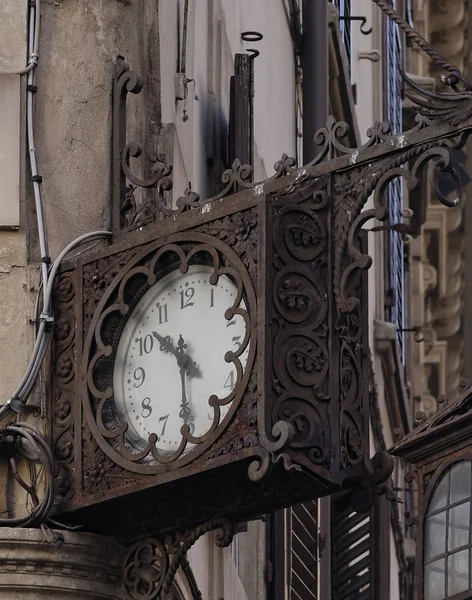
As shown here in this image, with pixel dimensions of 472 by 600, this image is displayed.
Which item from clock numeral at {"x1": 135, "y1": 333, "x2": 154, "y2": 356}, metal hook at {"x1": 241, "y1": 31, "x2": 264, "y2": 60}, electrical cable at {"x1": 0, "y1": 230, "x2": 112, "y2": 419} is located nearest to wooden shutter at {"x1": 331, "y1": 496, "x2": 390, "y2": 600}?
metal hook at {"x1": 241, "y1": 31, "x2": 264, "y2": 60}

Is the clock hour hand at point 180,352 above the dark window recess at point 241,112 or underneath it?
underneath

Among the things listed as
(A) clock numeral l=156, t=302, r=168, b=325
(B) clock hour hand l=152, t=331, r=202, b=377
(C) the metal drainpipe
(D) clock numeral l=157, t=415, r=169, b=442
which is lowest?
(D) clock numeral l=157, t=415, r=169, b=442

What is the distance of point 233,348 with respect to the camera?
888cm

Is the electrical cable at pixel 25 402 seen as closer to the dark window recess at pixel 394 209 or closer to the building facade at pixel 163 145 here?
the building facade at pixel 163 145

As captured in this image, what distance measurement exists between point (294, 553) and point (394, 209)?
7355 mm

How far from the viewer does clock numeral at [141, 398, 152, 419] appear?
9.06 metres

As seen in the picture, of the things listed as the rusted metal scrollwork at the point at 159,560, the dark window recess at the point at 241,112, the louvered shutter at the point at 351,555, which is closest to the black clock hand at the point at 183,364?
the rusted metal scrollwork at the point at 159,560

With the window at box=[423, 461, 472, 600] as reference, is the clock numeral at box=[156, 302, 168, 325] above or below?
above

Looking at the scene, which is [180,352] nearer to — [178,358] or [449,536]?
[178,358]

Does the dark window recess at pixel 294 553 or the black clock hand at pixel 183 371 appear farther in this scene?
the dark window recess at pixel 294 553

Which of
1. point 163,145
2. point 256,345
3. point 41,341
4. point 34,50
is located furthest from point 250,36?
point 256,345

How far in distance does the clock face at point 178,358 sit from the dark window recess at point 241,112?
251 cm

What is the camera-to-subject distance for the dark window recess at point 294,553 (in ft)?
46.8

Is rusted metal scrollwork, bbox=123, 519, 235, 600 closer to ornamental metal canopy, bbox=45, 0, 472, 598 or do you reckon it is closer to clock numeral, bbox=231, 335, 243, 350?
ornamental metal canopy, bbox=45, 0, 472, 598
